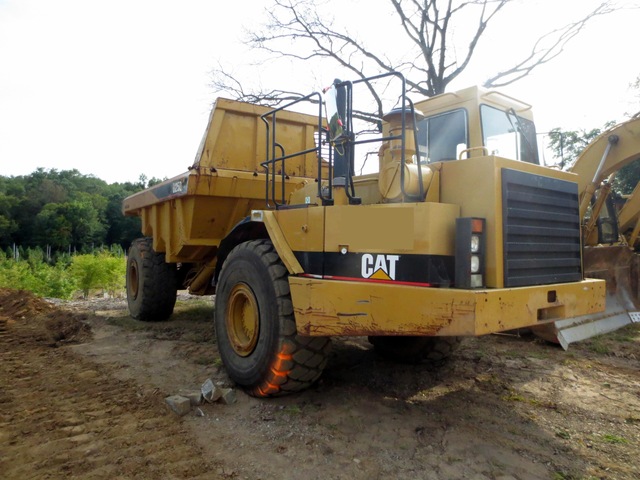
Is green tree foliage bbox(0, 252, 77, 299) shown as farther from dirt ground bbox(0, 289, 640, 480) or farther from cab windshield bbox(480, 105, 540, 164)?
cab windshield bbox(480, 105, 540, 164)

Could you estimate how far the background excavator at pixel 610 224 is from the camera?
21.3 feet

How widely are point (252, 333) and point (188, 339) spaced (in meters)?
2.22

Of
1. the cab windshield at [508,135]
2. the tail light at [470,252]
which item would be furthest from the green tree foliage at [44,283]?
the tail light at [470,252]

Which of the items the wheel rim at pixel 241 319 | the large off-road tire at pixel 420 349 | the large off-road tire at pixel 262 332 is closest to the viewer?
the large off-road tire at pixel 262 332

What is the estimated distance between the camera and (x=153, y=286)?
696cm

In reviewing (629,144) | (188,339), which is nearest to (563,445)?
(188,339)

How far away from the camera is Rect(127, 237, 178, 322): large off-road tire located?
22.9ft

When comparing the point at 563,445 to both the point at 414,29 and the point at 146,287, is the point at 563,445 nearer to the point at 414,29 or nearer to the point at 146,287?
the point at 146,287

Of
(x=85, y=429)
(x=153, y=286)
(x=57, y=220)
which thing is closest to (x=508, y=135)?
(x=85, y=429)

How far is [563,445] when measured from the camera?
3.00 metres

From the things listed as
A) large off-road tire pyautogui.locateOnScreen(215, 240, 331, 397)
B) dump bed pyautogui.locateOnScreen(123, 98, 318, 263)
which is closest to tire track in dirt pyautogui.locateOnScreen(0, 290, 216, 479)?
large off-road tire pyautogui.locateOnScreen(215, 240, 331, 397)

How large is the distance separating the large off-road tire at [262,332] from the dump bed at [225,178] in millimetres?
1312

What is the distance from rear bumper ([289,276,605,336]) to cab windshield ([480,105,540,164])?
1.42 meters

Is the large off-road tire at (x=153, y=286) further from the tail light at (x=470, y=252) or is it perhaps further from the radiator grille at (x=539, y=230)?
the radiator grille at (x=539, y=230)
